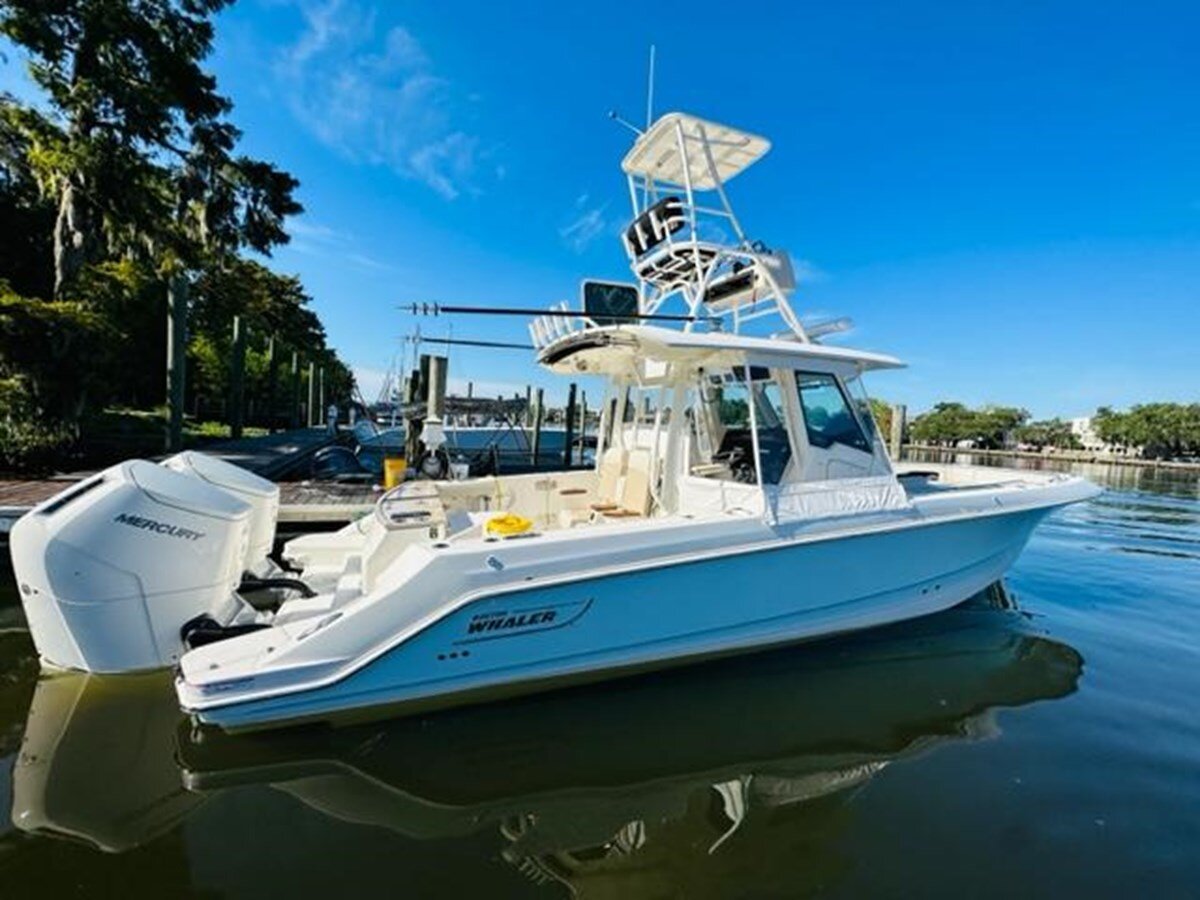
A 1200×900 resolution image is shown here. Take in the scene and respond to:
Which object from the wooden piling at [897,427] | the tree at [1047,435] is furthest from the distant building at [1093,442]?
the wooden piling at [897,427]

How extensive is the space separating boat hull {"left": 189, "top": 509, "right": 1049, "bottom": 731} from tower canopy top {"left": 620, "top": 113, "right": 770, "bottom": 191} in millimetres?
3710

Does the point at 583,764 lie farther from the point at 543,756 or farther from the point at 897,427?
the point at 897,427

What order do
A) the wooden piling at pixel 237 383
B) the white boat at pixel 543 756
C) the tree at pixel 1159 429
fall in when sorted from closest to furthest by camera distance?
the white boat at pixel 543 756 < the wooden piling at pixel 237 383 < the tree at pixel 1159 429

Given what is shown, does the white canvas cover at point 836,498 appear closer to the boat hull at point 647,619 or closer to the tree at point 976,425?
the boat hull at point 647,619

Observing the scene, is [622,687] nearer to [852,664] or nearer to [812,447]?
[852,664]

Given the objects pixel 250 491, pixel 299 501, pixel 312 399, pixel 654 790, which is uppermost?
pixel 312 399

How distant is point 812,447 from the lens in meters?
4.93

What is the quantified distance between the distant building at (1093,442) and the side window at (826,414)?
3608 inches

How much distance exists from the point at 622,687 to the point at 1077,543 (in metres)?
9.94

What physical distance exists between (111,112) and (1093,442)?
373ft

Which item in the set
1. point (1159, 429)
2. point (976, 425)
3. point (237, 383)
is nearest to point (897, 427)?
point (237, 383)

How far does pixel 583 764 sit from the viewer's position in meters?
3.51

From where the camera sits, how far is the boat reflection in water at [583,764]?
284cm

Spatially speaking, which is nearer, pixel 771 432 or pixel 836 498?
pixel 836 498
